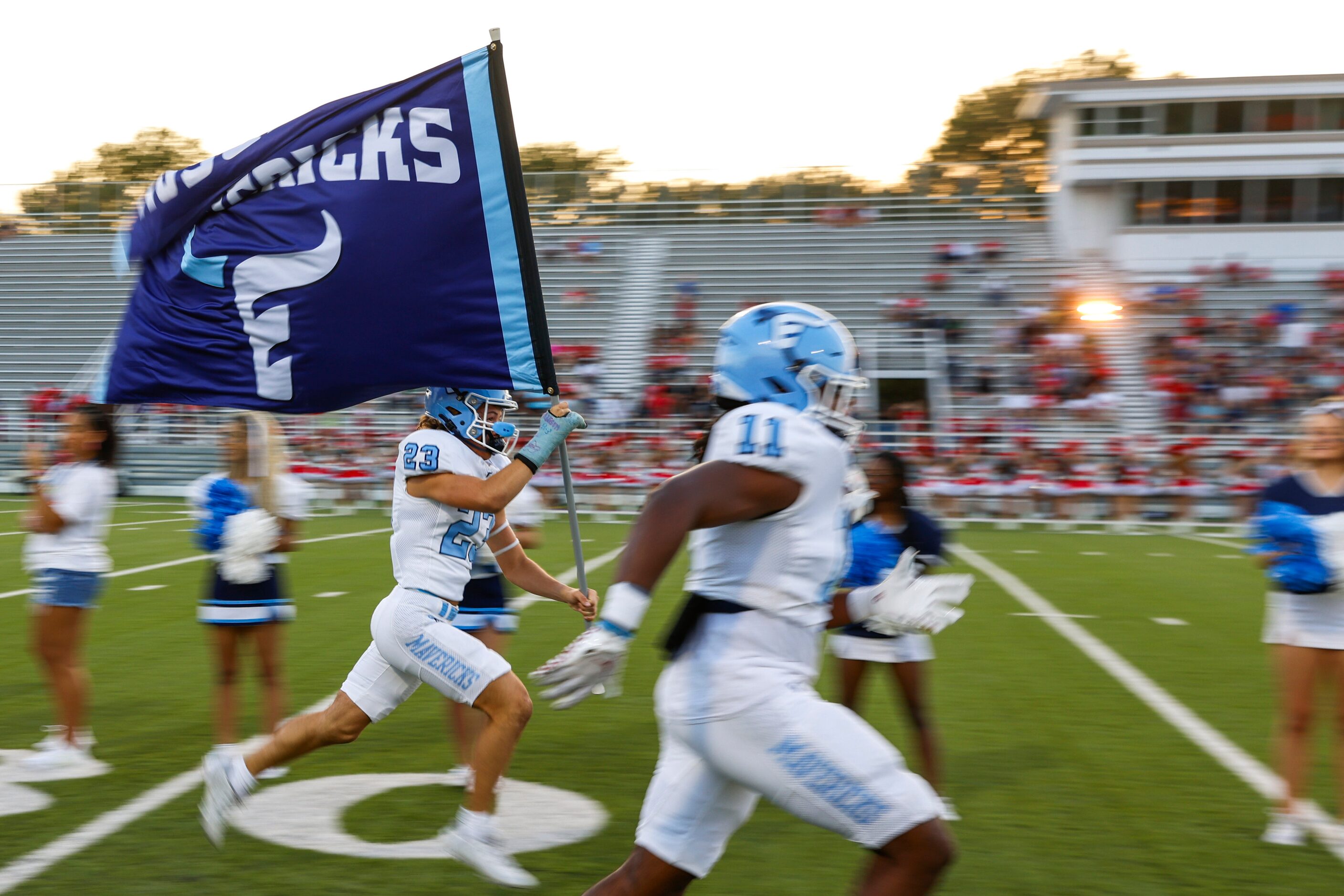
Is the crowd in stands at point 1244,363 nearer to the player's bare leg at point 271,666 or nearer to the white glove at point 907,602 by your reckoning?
the player's bare leg at point 271,666

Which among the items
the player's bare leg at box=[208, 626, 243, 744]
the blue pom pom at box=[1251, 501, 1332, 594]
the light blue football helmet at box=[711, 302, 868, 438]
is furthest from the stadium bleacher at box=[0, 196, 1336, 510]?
the light blue football helmet at box=[711, 302, 868, 438]

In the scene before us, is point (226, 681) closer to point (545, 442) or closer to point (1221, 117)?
point (545, 442)

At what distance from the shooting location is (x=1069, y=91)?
1283 inches

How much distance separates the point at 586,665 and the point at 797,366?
0.86 meters

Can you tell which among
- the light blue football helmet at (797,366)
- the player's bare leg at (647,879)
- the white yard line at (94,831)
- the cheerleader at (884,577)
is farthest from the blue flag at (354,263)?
the player's bare leg at (647,879)

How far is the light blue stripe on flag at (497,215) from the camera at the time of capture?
456 cm

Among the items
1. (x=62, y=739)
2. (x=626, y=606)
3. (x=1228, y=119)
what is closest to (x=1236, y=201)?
(x=1228, y=119)

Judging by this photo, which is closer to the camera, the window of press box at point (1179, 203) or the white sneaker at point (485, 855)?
the white sneaker at point (485, 855)

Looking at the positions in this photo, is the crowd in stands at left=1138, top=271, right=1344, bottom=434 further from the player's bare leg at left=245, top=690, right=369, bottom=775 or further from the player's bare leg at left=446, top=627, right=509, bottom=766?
the player's bare leg at left=245, top=690, right=369, bottom=775

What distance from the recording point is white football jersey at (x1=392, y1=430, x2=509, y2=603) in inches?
167

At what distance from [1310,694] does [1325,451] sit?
3.21 feet

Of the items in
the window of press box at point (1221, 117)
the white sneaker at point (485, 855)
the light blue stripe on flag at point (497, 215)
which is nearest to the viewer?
the white sneaker at point (485, 855)

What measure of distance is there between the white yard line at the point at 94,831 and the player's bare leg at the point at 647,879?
5.47ft

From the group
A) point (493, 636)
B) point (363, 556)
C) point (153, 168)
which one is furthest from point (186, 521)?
point (153, 168)
